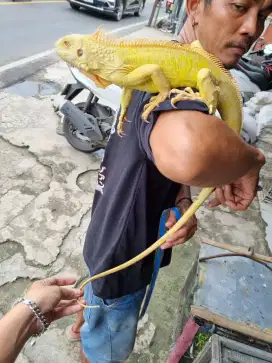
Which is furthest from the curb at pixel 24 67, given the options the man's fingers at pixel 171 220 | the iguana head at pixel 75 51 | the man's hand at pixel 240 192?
the man's hand at pixel 240 192

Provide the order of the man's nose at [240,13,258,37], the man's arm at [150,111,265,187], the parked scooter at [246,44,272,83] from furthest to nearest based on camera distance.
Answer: the parked scooter at [246,44,272,83] < the man's nose at [240,13,258,37] < the man's arm at [150,111,265,187]

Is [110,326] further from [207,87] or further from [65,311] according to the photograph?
[207,87]

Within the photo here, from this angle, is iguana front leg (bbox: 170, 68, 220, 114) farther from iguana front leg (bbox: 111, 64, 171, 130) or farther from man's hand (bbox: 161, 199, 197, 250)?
man's hand (bbox: 161, 199, 197, 250)

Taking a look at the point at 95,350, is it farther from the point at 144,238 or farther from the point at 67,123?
the point at 67,123

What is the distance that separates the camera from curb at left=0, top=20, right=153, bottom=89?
5.79 m

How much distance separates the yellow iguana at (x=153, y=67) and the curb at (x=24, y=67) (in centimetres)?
473

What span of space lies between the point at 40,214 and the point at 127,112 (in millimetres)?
2159

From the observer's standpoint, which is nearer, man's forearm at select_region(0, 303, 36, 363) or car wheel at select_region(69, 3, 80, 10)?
man's forearm at select_region(0, 303, 36, 363)

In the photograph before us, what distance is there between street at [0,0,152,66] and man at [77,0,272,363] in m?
5.86

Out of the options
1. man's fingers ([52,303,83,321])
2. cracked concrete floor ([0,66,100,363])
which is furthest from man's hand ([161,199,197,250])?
cracked concrete floor ([0,66,100,363])

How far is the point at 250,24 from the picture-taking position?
1265 mm

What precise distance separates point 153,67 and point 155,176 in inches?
15.8

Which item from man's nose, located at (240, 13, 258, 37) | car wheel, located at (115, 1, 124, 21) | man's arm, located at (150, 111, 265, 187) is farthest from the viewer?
car wheel, located at (115, 1, 124, 21)

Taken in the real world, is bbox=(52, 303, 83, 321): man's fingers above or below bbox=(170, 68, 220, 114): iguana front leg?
below
